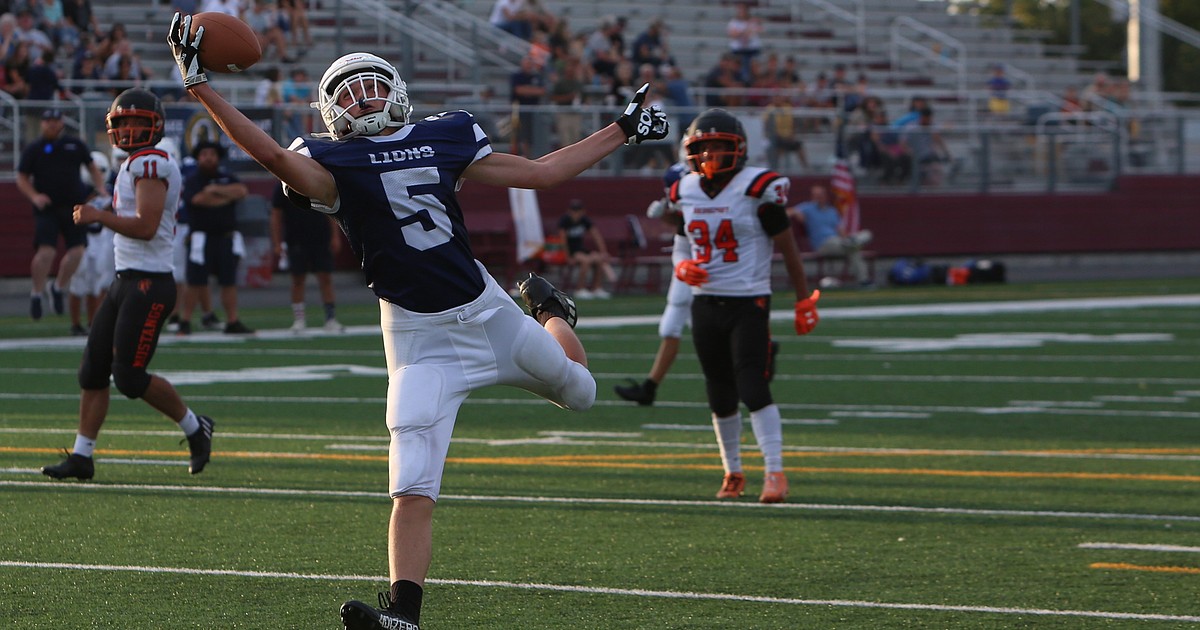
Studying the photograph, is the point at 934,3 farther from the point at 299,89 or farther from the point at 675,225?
the point at 675,225

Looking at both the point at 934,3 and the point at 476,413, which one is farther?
Answer: the point at 934,3

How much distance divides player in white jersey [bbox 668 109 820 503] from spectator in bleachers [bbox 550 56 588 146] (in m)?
14.7

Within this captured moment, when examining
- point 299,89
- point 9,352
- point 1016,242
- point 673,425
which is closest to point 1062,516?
point 673,425

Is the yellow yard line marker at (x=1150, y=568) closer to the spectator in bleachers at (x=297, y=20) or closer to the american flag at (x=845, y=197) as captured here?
the american flag at (x=845, y=197)

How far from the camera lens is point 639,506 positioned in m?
7.80

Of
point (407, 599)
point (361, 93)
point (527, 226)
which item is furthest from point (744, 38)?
point (407, 599)

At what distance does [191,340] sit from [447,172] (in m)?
11.3

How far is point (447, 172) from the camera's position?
17.0ft

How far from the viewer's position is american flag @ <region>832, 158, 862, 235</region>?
25062 millimetres

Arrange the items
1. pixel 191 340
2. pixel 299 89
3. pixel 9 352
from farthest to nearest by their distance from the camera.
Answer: pixel 299 89, pixel 191 340, pixel 9 352

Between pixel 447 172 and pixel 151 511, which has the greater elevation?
pixel 447 172

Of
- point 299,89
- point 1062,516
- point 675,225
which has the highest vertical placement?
point 299,89

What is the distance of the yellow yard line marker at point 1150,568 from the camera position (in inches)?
252

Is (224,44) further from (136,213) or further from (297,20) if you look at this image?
(297,20)
